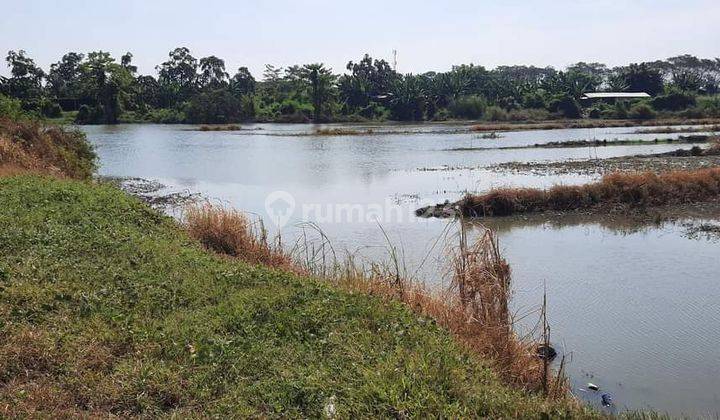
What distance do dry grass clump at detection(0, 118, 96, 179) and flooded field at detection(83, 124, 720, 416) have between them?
393 cm

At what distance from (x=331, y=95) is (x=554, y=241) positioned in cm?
6591

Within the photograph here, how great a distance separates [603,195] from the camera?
59.8ft

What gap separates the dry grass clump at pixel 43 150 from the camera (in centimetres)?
1557

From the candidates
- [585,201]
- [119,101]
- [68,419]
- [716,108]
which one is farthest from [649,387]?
[119,101]

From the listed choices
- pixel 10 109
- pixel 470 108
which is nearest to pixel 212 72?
pixel 470 108

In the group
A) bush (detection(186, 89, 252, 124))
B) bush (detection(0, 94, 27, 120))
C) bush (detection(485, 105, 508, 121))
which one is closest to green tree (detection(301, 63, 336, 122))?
bush (detection(186, 89, 252, 124))

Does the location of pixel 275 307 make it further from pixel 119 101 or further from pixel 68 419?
pixel 119 101

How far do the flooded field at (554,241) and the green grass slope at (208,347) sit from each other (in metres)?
2.77

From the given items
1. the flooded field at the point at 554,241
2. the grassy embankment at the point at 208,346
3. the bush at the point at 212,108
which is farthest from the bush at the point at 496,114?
the grassy embankment at the point at 208,346

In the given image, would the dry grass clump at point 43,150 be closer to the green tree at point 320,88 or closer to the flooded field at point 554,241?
the flooded field at point 554,241

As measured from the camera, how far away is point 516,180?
23.0m

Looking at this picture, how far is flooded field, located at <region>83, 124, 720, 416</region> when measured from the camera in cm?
741

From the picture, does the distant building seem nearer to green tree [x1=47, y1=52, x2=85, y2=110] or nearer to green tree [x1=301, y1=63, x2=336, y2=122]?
green tree [x1=301, y1=63, x2=336, y2=122]

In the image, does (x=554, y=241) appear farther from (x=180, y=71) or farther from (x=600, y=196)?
(x=180, y=71)
